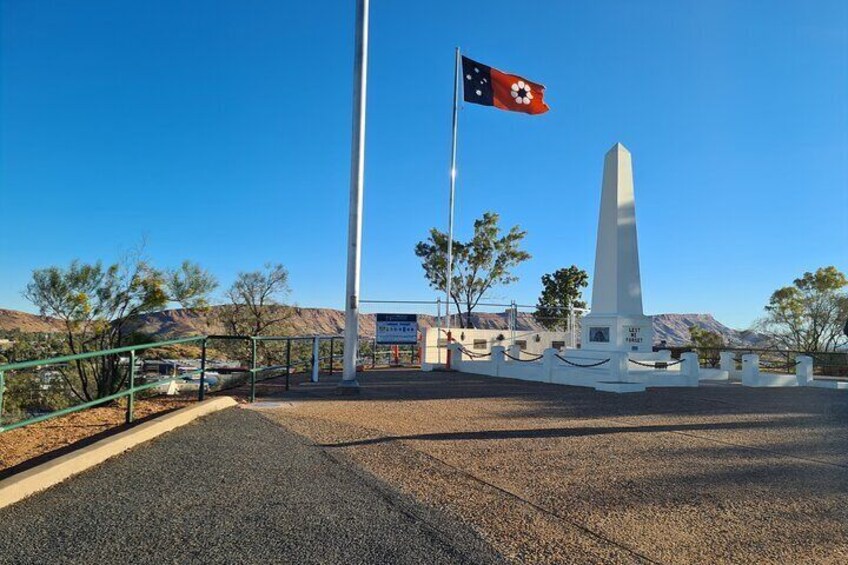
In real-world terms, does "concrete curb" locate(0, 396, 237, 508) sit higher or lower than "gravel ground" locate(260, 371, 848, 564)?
higher

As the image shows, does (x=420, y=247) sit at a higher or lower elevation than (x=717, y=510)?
higher

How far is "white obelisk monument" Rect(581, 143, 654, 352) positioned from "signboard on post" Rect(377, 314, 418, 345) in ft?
19.0

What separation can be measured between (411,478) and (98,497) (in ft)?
7.86

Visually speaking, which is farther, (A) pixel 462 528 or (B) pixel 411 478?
(B) pixel 411 478

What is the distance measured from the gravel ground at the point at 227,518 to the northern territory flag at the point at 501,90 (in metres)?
17.4

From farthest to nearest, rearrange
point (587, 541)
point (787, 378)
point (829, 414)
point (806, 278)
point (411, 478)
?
point (806, 278)
point (787, 378)
point (829, 414)
point (411, 478)
point (587, 541)

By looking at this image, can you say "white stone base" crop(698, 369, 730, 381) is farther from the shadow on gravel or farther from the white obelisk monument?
the shadow on gravel

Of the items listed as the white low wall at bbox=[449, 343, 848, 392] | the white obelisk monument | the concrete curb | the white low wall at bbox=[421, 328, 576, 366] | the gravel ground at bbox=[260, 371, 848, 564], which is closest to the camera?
the gravel ground at bbox=[260, 371, 848, 564]

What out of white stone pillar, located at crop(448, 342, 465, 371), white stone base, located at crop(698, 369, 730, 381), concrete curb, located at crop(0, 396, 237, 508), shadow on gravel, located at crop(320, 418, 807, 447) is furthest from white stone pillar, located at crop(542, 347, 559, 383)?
concrete curb, located at crop(0, 396, 237, 508)

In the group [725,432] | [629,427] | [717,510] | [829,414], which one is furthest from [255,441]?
[829,414]

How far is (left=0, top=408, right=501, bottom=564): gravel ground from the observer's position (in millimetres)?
3271

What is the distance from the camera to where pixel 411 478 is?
4934 mm

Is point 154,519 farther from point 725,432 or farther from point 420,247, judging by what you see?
point 420,247

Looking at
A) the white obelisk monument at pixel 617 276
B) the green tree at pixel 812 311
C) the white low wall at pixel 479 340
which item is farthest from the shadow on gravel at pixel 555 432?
the green tree at pixel 812 311
